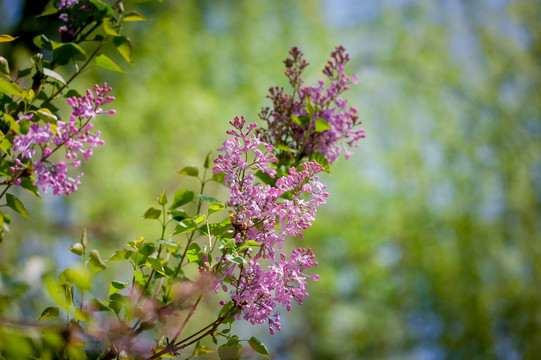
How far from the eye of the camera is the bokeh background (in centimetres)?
299

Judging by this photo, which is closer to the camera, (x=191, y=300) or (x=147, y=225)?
(x=191, y=300)

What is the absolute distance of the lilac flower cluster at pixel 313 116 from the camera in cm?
52

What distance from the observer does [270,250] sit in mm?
405

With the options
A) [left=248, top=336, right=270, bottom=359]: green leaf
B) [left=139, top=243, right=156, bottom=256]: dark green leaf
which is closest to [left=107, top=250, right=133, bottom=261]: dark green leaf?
[left=139, top=243, right=156, bottom=256]: dark green leaf

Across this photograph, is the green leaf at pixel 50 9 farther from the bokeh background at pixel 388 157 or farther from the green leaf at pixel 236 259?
the bokeh background at pixel 388 157

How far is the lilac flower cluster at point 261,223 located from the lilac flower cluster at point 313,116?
0.09 meters

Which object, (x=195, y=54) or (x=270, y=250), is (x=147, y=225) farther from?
(x=270, y=250)

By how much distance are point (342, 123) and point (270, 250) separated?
21 centimetres

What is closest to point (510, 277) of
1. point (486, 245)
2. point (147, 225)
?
point (486, 245)

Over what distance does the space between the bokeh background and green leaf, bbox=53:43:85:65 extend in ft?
7.21

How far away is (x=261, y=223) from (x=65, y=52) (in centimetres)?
24

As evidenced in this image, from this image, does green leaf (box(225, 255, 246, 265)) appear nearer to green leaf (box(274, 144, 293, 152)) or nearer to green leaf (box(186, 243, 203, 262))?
green leaf (box(186, 243, 203, 262))

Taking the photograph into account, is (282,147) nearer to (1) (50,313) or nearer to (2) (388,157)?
(1) (50,313)

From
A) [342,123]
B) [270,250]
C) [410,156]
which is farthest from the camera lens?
[410,156]
